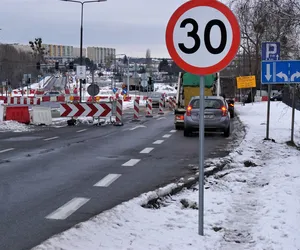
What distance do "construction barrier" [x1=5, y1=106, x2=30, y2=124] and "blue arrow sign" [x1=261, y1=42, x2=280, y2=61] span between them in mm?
14533

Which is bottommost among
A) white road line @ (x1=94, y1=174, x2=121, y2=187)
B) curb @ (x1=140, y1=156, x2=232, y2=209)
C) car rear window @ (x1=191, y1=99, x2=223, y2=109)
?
white road line @ (x1=94, y1=174, x2=121, y2=187)

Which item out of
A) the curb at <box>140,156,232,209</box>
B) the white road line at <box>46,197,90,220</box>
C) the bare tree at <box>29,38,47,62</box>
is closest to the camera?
the white road line at <box>46,197,90,220</box>

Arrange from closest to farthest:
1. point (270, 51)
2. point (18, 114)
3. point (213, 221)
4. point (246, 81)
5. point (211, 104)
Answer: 1. point (213, 221)
2. point (270, 51)
3. point (211, 104)
4. point (18, 114)
5. point (246, 81)

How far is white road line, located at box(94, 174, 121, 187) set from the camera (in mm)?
9102

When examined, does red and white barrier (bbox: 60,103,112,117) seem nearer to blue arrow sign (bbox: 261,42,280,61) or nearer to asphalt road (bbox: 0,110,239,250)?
asphalt road (bbox: 0,110,239,250)

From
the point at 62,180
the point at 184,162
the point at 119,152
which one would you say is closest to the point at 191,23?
the point at 62,180

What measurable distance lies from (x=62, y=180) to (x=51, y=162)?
100 inches

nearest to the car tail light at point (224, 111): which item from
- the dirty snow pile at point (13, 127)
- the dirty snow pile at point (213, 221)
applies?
the dirty snow pile at point (13, 127)

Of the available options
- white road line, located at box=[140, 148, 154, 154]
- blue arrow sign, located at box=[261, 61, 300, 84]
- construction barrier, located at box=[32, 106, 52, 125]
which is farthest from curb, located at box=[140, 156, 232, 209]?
construction barrier, located at box=[32, 106, 52, 125]

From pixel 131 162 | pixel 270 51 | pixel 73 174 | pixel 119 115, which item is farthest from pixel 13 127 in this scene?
pixel 73 174

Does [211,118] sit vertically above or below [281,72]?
below

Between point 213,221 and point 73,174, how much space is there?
447cm

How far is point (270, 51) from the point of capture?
15.0 m

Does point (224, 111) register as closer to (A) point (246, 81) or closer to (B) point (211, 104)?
(B) point (211, 104)
